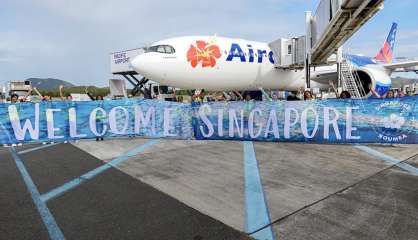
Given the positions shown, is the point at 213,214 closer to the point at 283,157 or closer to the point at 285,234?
the point at 285,234

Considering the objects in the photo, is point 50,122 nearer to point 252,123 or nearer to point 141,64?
point 141,64

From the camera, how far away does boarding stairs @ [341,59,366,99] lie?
16741 mm

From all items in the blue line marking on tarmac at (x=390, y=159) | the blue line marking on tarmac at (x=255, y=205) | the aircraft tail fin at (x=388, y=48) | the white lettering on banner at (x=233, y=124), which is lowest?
the blue line marking on tarmac at (x=255, y=205)

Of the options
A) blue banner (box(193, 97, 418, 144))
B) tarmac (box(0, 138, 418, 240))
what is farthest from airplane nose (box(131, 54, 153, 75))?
tarmac (box(0, 138, 418, 240))

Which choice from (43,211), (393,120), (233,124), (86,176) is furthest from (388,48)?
(43,211)

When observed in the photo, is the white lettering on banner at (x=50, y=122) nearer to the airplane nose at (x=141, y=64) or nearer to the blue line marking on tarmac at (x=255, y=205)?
→ the airplane nose at (x=141, y=64)

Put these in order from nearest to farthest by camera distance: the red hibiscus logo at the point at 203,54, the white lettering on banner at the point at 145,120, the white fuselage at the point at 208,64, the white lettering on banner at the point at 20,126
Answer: the white lettering on banner at the point at 20,126, the white lettering on banner at the point at 145,120, the white fuselage at the point at 208,64, the red hibiscus logo at the point at 203,54

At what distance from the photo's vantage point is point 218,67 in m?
14.7

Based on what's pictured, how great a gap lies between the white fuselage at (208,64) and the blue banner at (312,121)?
3179 millimetres

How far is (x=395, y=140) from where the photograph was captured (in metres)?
9.20

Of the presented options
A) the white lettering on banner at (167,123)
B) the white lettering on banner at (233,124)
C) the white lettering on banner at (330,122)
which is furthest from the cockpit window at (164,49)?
the white lettering on banner at (330,122)

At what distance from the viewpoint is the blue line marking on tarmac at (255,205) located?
362 cm

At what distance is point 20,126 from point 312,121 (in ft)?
30.9

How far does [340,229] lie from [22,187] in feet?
17.2
